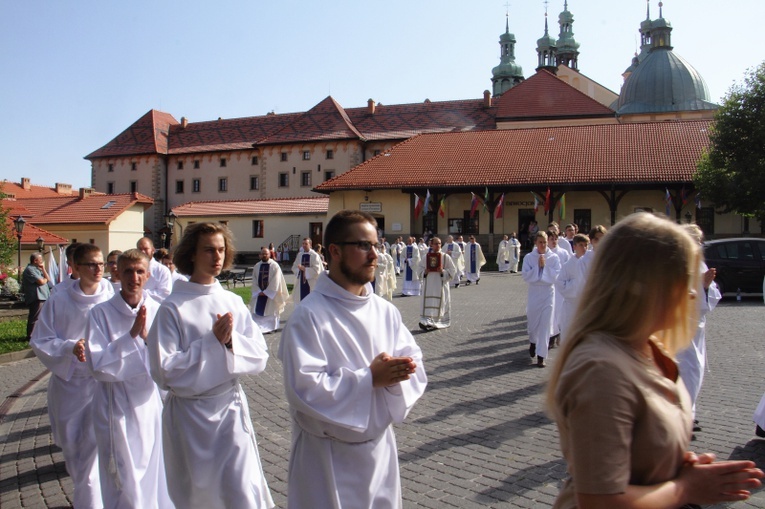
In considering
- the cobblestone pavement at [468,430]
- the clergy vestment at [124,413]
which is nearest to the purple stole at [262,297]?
the cobblestone pavement at [468,430]

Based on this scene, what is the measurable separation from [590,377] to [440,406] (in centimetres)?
608

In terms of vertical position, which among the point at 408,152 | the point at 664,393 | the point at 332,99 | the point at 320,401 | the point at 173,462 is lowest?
the point at 173,462

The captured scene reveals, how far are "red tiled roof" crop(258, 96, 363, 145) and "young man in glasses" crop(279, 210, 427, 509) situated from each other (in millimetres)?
56389

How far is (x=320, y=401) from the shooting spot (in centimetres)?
283

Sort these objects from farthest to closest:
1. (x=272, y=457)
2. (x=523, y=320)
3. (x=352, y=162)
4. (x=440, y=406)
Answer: (x=352, y=162)
(x=523, y=320)
(x=440, y=406)
(x=272, y=457)

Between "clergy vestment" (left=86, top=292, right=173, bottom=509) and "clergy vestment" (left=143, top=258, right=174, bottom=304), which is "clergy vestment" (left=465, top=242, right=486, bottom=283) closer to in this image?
"clergy vestment" (left=143, top=258, right=174, bottom=304)

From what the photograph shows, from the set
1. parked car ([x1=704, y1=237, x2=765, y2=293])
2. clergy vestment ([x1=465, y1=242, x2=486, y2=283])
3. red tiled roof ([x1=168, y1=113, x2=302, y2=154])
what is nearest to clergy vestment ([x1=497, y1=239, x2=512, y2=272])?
clergy vestment ([x1=465, y1=242, x2=486, y2=283])

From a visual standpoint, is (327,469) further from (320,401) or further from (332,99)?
(332,99)

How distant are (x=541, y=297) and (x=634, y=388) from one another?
29.5 feet

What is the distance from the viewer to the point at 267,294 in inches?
588

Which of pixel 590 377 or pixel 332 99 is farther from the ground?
pixel 332 99

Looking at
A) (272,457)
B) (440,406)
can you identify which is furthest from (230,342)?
(440,406)

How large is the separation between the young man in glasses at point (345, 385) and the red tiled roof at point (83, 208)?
48.0 metres

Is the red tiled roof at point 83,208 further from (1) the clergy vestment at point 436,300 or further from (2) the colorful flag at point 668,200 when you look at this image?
(1) the clergy vestment at point 436,300
